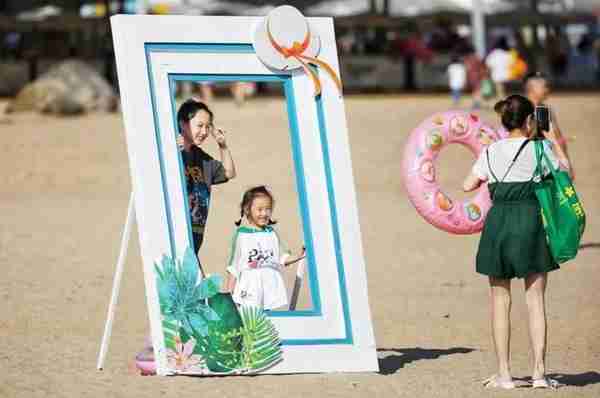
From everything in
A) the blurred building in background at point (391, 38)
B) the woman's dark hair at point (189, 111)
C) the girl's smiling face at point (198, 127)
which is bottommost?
the girl's smiling face at point (198, 127)

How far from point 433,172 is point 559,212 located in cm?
143

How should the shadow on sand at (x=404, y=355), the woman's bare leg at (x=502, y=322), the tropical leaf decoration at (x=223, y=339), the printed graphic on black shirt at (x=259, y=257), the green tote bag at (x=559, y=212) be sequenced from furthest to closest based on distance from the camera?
the shadow on sand at (x=404, y=355)
the printed graphic on black shirt at (x=259, y=257)
the tropical leaf decoration at (x=223, y=339)
the woman's bare leg at (x=502, y=322)
the green tote bag at (x=559, y=212)

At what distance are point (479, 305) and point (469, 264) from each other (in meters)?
2.17

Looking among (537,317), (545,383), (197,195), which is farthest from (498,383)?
(197,195)

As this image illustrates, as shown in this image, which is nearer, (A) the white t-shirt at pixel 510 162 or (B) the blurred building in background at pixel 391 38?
(A) the white t-shirt at pixel 510 162

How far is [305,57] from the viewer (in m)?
7.88

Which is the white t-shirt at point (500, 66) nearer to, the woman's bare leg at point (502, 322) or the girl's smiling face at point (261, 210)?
the girl's smiling face at point (261, 210)

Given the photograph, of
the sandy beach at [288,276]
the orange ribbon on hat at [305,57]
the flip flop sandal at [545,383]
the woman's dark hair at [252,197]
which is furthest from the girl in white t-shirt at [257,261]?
the flip flop sandal at [545,383]

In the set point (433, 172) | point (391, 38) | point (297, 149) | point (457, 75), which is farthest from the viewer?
point (391, 38)

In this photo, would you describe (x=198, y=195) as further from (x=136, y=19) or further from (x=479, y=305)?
(x=479, y=305)

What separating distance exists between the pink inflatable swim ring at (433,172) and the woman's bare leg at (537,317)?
0.90m

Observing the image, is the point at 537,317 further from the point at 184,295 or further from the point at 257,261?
the point at 184,295

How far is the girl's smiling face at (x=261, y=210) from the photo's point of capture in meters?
7.79

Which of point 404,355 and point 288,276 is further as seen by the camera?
point 288,276
